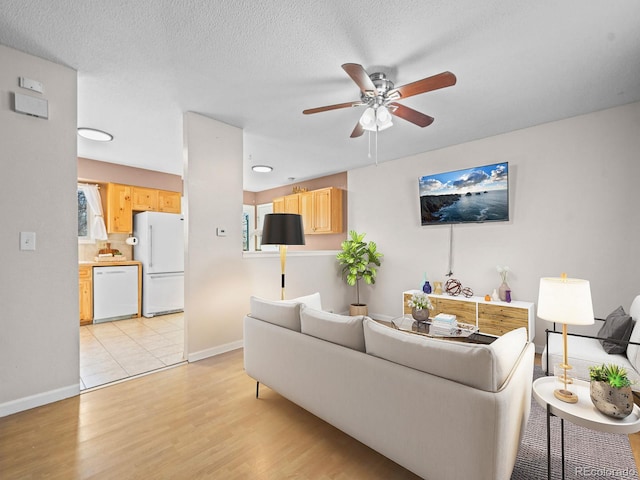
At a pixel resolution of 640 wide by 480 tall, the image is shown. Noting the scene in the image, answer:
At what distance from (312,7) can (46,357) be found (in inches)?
125

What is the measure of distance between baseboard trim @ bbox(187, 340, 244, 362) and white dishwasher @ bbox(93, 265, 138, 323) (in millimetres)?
2538

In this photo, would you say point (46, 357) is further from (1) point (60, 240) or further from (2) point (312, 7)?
(2) point (312, 7)

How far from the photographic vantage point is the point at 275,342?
7.38ft

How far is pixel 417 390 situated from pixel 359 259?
3.53m

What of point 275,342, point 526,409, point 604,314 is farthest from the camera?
point 604,314

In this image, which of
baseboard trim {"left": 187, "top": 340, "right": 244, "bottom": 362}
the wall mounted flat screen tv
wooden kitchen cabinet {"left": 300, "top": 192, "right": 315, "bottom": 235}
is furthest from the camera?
wooden kitchen cabinet {"left": 300, "top": 192, "right": 315, "bottom": 235}

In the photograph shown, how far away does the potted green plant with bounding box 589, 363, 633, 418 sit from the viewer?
1.34 m

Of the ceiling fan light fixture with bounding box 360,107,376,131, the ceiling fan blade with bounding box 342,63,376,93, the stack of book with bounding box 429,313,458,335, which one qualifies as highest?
the ceiling fan blade with bounding box 342,63,376,93

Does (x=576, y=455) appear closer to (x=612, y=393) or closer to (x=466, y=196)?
(x=612, y=393)

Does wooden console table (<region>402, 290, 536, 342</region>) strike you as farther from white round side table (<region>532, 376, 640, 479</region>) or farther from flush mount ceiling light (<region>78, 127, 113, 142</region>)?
flush mount ceiling light (<region>78, 127, 113, 142</region>)

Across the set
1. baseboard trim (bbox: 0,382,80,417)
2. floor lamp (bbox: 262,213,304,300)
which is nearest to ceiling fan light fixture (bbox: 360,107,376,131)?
floor lamp (bbox: 262,213,304,300)

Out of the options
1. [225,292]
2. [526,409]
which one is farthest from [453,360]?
[225,292]

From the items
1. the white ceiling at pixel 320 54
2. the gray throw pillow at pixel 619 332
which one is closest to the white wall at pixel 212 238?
the white ceiling at pixel 320 54

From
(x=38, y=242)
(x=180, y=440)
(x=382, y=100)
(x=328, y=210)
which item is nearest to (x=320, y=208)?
(x=328, y=210)
